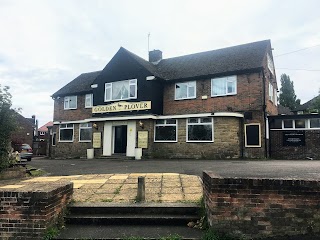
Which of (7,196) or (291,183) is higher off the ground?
(291,183)

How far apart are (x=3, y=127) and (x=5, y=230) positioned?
19.0ft

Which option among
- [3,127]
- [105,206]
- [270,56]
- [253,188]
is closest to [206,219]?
[253,188]

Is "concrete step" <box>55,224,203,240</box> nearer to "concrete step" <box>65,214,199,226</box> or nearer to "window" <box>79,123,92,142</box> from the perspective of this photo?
"concrete step" <box>65,214,199,226</box>

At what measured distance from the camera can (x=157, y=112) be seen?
63.6 ft

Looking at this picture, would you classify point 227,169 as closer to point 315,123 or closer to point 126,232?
point 126,232

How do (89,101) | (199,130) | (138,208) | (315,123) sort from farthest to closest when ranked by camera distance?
(89,101), (199,130), (315,123), (138,208)

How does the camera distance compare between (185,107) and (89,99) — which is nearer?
(185,107)

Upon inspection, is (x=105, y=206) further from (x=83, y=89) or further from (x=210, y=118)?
(x=83, y=89)

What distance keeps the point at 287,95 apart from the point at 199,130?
3392 cm

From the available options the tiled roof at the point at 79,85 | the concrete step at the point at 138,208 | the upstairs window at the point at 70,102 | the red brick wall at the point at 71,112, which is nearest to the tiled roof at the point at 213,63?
the tiled roof at the point at 79,85

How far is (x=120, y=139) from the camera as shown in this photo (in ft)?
66.3

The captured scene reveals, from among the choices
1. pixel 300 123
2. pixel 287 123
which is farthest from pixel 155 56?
pixel 300 123

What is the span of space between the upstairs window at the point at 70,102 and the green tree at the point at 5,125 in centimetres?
1505

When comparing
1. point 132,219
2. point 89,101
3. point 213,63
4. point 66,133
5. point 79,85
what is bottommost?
point 132,219
